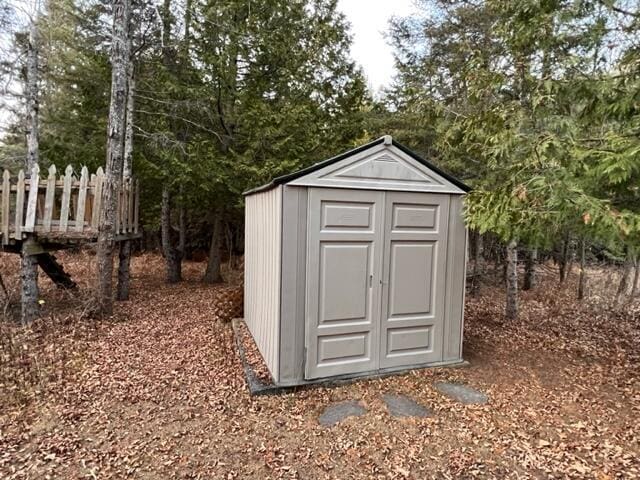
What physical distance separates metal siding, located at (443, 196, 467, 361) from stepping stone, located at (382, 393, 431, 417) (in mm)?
1059

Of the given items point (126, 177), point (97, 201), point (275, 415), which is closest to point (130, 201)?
point (126, 177)

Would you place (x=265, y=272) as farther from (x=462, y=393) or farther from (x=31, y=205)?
(x=31, y=205)

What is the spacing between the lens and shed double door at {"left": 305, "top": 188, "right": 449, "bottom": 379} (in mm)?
3684

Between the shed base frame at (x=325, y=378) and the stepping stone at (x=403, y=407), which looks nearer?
the stepping stone at (x=403, y=407)

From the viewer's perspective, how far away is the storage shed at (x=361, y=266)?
11.8 ft

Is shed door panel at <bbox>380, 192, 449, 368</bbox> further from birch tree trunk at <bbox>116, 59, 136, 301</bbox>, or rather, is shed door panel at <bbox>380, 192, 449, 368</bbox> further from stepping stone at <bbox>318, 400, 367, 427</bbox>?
birch tree trunk at <bbox>116, 59, 136, 301</bbox>

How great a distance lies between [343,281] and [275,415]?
141cm

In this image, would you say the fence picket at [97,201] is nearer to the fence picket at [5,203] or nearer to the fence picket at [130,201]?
the fence picket at [5,203]

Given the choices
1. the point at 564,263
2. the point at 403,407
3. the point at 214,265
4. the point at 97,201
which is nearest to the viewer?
the point at 403,407

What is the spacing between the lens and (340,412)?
3268mm

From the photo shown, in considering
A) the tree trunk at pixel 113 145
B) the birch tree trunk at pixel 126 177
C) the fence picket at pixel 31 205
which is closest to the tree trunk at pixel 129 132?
the birch tree trunk at pixel 126 177

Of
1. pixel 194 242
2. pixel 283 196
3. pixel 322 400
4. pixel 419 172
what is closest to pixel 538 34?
pixel 419 172

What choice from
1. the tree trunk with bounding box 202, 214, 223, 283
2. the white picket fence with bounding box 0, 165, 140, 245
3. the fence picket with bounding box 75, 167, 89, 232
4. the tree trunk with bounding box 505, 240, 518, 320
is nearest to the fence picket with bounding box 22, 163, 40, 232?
the white picket fence with bounding box 0, 165, 140, 245

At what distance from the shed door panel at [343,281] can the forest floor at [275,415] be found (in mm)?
305
